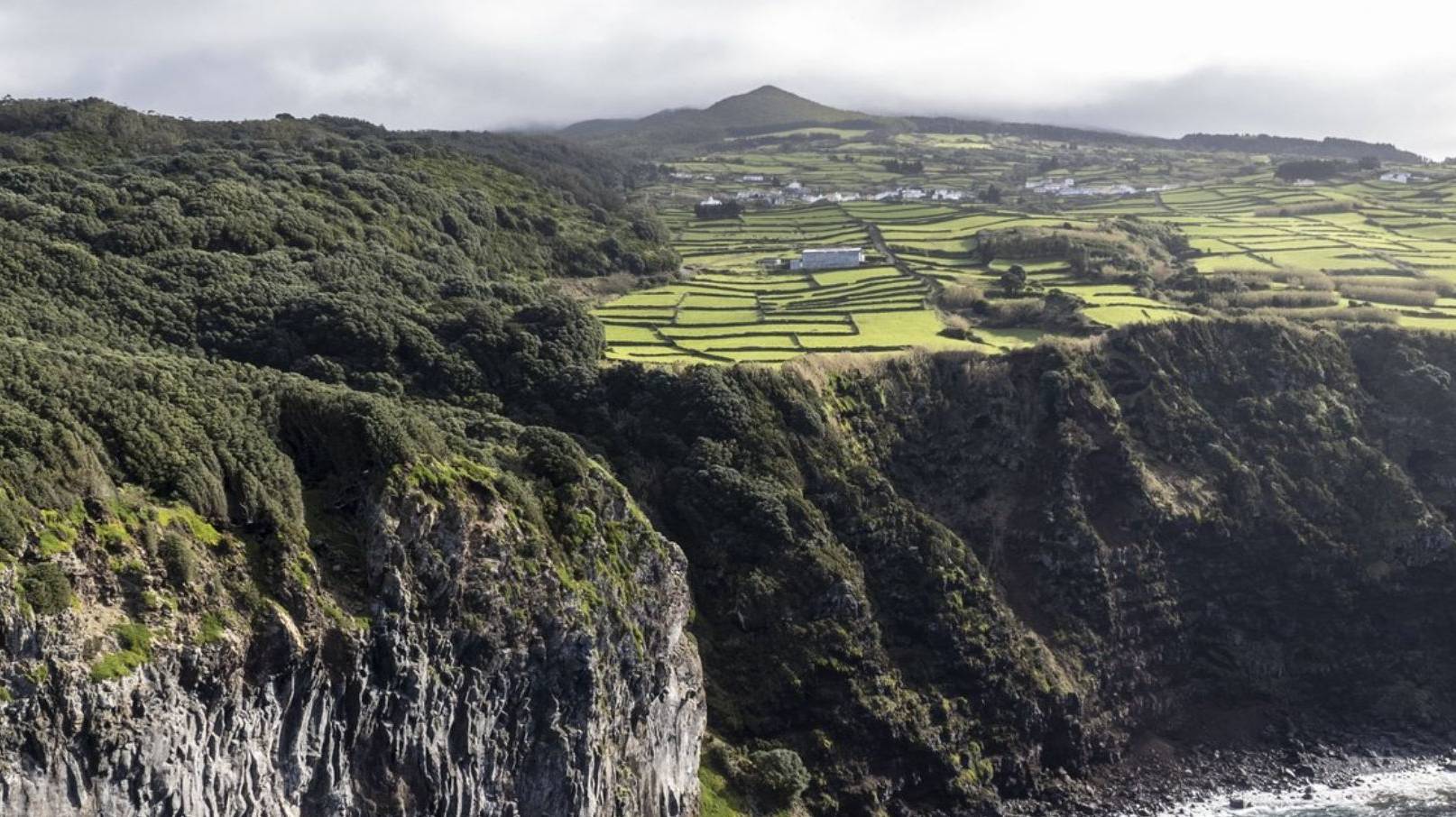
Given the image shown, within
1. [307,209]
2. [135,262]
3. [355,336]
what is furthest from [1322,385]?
[135,262]

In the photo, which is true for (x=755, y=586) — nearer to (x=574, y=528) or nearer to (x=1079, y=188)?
(x=574, y=528)

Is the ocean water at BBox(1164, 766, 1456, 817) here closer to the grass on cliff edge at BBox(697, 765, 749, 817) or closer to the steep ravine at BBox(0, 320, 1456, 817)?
the steep ravine at BBox(0, 320, 1456, 817)

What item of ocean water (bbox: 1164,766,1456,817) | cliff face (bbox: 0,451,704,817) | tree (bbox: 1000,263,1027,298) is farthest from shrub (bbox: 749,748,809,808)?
tree (bbox: 1000,263,1027,298)

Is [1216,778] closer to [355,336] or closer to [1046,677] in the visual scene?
[1046,677]

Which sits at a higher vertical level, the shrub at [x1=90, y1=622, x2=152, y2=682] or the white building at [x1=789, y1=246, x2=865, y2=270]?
the white building at [x1=789, y1=246, x2=865, y2=270]

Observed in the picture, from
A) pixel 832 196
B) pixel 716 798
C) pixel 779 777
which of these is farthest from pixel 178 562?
pixel 832 196

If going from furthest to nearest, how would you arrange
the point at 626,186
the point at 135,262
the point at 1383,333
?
the point at 626,186 → the point at 1383,333 → the point at 135,262
